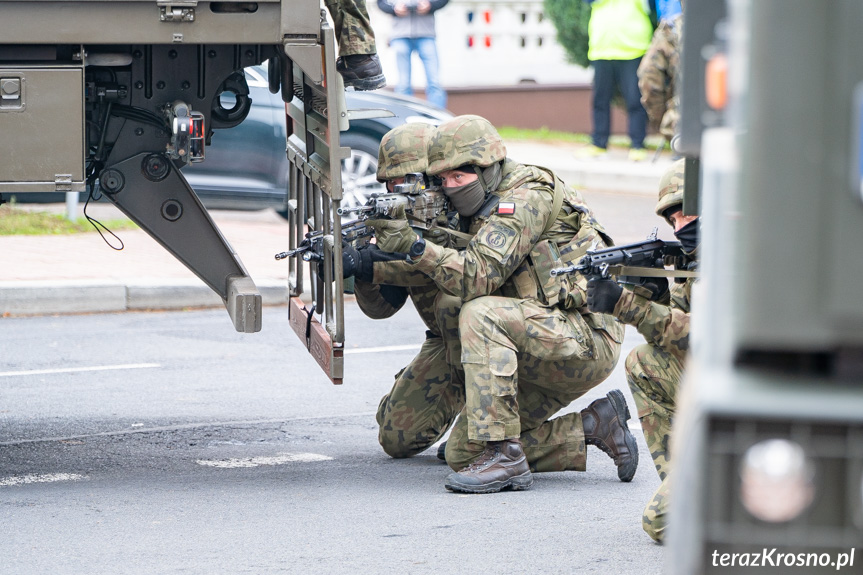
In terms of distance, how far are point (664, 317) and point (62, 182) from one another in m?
2.12

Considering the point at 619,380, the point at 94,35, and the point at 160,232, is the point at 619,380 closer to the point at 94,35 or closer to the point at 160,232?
the point at 160,232

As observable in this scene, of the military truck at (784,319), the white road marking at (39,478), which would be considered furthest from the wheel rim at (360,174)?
the military truck at (784,319)

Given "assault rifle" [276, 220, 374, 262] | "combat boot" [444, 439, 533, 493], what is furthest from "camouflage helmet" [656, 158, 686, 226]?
"assault rifle" [276, 220, 374, 262]

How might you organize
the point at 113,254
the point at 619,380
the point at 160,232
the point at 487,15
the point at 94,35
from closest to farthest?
the point at 94,35
the point at 160,232
the point at 619,380
the point at 113,254
the point at 487,15

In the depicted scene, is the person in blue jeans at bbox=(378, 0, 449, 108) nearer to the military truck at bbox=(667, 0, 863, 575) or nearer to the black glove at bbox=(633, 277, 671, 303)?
the black glove at bbox=(633, 277, 671, 303)

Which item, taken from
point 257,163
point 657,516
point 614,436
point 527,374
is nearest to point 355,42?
point 527,374

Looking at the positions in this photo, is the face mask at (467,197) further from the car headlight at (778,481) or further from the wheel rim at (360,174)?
the wheel rim at (360,174)

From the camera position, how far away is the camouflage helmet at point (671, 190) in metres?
4.38

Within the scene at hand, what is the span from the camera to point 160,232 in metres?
5.16

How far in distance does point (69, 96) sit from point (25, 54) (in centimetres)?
20

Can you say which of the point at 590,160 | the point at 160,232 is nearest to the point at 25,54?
the point at 160,232

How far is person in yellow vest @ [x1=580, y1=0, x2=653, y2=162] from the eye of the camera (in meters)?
13.7

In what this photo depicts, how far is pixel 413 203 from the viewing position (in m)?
4.98

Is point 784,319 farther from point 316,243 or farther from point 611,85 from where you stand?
point 611,85
